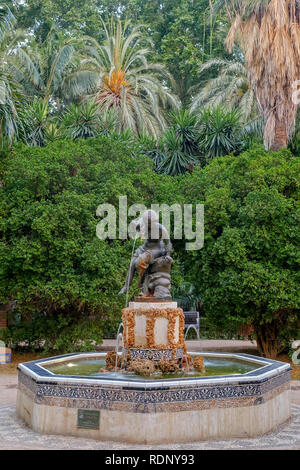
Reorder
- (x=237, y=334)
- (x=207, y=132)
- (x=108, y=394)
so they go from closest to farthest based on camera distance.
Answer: (x=108, y=394)
(x=207, y=132)
(x=237, y=334)

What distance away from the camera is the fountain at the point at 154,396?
252 inches

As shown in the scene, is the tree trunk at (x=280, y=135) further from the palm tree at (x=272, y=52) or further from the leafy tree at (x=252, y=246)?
the leafy tree at (x=252, y=246)

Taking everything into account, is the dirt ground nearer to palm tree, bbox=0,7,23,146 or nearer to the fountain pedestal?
palm tree, bbox=0,7,23,146

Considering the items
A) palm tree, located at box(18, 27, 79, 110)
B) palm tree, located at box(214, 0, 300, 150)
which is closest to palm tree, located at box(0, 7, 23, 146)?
palm tree, located at box(214, 0, 300, 150)

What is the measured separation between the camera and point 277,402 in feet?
24.6

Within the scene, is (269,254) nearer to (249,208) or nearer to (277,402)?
(249,208)

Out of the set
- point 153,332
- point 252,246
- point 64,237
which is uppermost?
point 64,237

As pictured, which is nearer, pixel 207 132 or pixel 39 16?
pixel 207 132

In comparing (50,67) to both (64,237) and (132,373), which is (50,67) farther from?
(132,373)

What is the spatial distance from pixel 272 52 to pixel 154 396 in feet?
40.6

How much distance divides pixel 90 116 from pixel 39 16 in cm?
1674

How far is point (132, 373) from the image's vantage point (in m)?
7.94

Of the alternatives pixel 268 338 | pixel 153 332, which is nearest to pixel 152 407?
pixel 153 332

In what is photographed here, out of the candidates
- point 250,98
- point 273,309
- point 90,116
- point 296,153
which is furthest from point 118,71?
point 273,309
